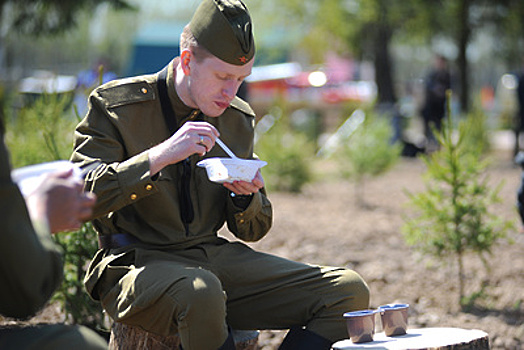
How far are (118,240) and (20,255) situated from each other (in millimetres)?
1143

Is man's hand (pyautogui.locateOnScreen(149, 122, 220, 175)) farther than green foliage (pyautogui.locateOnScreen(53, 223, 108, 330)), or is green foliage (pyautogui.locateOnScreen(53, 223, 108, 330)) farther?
green foliage (pyautogui.locateOnScreen(53, 223, 108, 330))

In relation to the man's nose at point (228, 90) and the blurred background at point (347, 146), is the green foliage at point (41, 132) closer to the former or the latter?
the blurred background at point (347, 146)

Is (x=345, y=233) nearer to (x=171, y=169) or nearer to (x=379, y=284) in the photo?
(x=379, y=284)

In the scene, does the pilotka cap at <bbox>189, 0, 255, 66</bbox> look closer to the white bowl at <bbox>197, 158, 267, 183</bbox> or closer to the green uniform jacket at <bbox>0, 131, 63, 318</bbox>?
the white bowl at <bbox>197, 158, 267, 183</bbox>

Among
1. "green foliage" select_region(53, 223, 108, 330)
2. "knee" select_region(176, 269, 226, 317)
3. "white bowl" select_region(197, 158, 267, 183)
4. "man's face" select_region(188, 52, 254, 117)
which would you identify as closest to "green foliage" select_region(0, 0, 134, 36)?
"green foliage" select_region(53, 223, 108, 330)

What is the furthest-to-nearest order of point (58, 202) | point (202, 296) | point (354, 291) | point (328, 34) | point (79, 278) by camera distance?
point (328, 34) → point (79, 278) → point (354, 291) → point (202, 296) → point (58, 202)

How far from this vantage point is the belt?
3010 millimetres

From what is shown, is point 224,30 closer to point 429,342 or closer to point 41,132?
point 429,342

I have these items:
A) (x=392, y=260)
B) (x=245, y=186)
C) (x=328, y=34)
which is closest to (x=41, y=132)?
(x=392, y=260)

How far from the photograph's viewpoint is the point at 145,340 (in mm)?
2988

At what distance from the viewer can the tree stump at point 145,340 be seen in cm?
299

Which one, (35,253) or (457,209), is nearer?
(35,253)

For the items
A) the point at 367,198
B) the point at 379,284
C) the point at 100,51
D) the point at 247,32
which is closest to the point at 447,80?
the point at 367,198

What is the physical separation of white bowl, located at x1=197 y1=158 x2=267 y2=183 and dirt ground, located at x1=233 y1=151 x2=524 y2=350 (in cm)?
154
